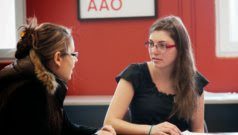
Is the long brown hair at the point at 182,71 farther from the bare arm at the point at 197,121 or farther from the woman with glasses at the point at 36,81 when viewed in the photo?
the woman with glasses at the point at 36,81

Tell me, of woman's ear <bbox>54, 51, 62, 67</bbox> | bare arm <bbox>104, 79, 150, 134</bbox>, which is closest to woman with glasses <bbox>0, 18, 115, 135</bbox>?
woman's ear <bbox>54, 51, 62, 67</bbox>

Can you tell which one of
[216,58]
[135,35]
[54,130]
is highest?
[135,35]

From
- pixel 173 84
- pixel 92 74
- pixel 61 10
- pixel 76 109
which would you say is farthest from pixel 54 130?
pixel 61 10

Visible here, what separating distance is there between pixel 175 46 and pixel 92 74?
1190mm

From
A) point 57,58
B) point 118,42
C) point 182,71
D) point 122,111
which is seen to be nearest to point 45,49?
point 57,58

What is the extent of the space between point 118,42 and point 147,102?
1.10 meters

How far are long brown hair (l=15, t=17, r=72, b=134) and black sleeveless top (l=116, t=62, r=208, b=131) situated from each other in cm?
57

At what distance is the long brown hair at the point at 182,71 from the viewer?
6.14 ft

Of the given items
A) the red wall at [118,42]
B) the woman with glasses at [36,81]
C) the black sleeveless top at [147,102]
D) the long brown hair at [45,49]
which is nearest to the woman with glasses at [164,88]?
the black sleeveless top at [147,102]

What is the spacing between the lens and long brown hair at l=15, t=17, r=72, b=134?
135cm

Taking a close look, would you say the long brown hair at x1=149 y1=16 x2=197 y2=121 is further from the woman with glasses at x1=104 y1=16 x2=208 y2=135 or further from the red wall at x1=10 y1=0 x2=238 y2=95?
the red wall at x1=10 y1=0 x2=238 y2=95

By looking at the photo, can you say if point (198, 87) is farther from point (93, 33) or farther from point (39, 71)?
point (93, 33)

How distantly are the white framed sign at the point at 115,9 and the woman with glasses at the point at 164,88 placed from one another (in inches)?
36.5

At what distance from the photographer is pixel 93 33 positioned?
2.94 metres
